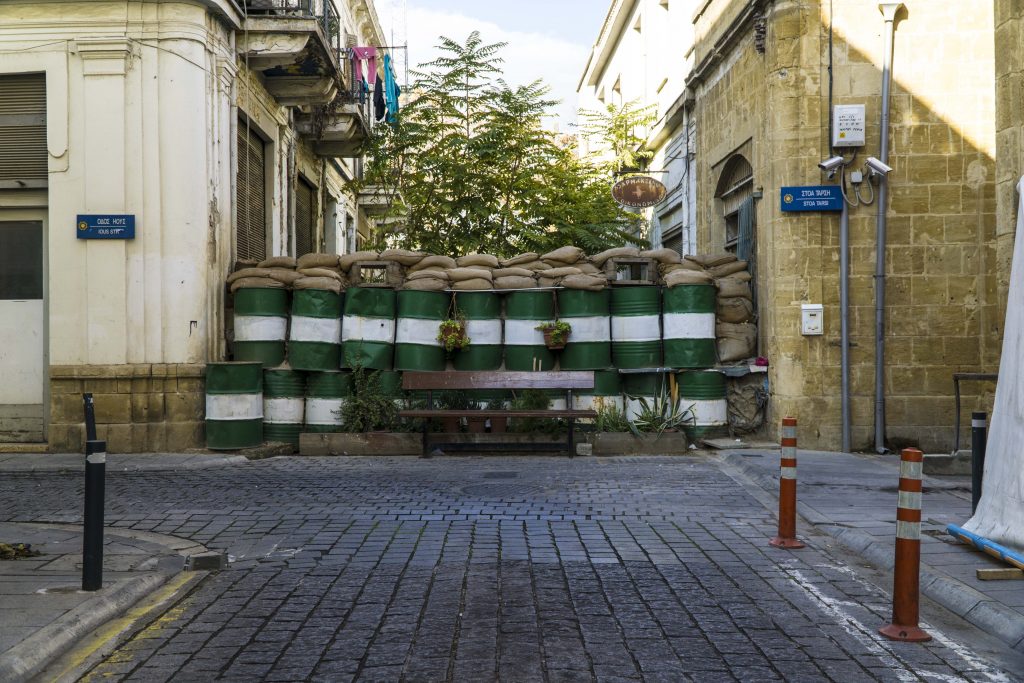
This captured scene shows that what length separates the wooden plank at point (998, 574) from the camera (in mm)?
5559

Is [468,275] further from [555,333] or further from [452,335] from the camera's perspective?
[555,333]

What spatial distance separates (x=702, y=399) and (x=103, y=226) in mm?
7779

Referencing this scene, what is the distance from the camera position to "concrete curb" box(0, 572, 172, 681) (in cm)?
407

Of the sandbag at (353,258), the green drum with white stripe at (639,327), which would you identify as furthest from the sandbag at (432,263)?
the green drum with white stripe at (639,327)

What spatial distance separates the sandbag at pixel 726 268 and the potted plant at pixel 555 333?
2.23 meters

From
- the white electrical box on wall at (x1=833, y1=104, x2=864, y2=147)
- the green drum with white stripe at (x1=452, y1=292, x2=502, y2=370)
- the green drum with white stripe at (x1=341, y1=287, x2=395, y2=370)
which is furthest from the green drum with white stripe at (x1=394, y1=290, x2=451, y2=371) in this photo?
the white electrical box on wall at (x1=833, y1=104, x2=864, y2=147)

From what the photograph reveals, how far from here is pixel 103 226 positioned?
40.5 ft

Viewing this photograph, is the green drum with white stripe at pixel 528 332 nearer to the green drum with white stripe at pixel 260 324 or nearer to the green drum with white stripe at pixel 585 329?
the green drum with white stripe at pixel 585 329

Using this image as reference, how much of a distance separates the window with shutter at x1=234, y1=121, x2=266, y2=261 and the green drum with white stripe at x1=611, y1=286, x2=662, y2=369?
547cm

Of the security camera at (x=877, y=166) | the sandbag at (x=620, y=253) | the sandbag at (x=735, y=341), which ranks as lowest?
the sandbag at (x=735, y=341)

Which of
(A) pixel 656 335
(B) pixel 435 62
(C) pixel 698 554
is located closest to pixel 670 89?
(B) pixel 435 62

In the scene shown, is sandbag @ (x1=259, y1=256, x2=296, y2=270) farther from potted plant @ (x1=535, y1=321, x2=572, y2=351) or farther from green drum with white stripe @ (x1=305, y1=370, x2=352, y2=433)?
potted plant @ (x1=535, y1=321, x2=572, y2=351)

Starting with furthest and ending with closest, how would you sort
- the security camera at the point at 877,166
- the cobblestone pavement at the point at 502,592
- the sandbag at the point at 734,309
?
the sandbag at the point at 734,309
the security camera at the point at 877,166
the cobblestone pavement at the point at 502,592

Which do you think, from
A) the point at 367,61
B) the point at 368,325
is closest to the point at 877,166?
the point at 368,325
